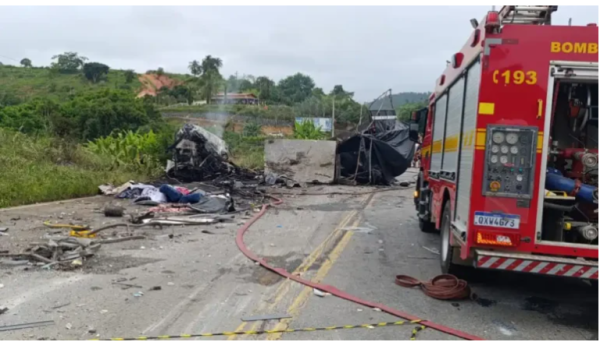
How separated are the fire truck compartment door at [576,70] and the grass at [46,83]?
6758cm

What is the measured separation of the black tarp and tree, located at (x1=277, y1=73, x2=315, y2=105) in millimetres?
63551

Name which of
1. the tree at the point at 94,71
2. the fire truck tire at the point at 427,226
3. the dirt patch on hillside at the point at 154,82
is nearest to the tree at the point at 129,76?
the dirt patch on hillside at the point at 154,82

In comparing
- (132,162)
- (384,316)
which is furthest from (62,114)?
(384,316)

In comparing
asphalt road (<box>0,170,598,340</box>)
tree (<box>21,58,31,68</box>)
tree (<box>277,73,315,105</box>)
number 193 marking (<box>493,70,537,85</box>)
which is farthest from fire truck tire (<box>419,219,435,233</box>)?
tree (<box>21,58,31,68</box>)

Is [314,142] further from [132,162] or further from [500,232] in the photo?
[500,232]

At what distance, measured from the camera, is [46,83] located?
257ft

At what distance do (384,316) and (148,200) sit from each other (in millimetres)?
10194

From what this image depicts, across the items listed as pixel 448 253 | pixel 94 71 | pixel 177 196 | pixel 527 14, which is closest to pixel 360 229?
pixel 448 253

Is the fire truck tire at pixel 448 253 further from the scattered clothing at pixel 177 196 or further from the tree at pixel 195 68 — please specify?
the tree at pixel 195 68

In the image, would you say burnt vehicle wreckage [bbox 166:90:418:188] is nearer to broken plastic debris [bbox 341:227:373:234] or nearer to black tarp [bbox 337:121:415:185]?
black tarp [bbox 337:121:415:185]

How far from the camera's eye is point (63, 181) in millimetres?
15633

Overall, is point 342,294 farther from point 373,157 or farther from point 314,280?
point 373,157

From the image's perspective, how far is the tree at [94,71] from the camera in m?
84.1

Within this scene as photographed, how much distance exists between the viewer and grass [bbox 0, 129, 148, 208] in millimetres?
13878
